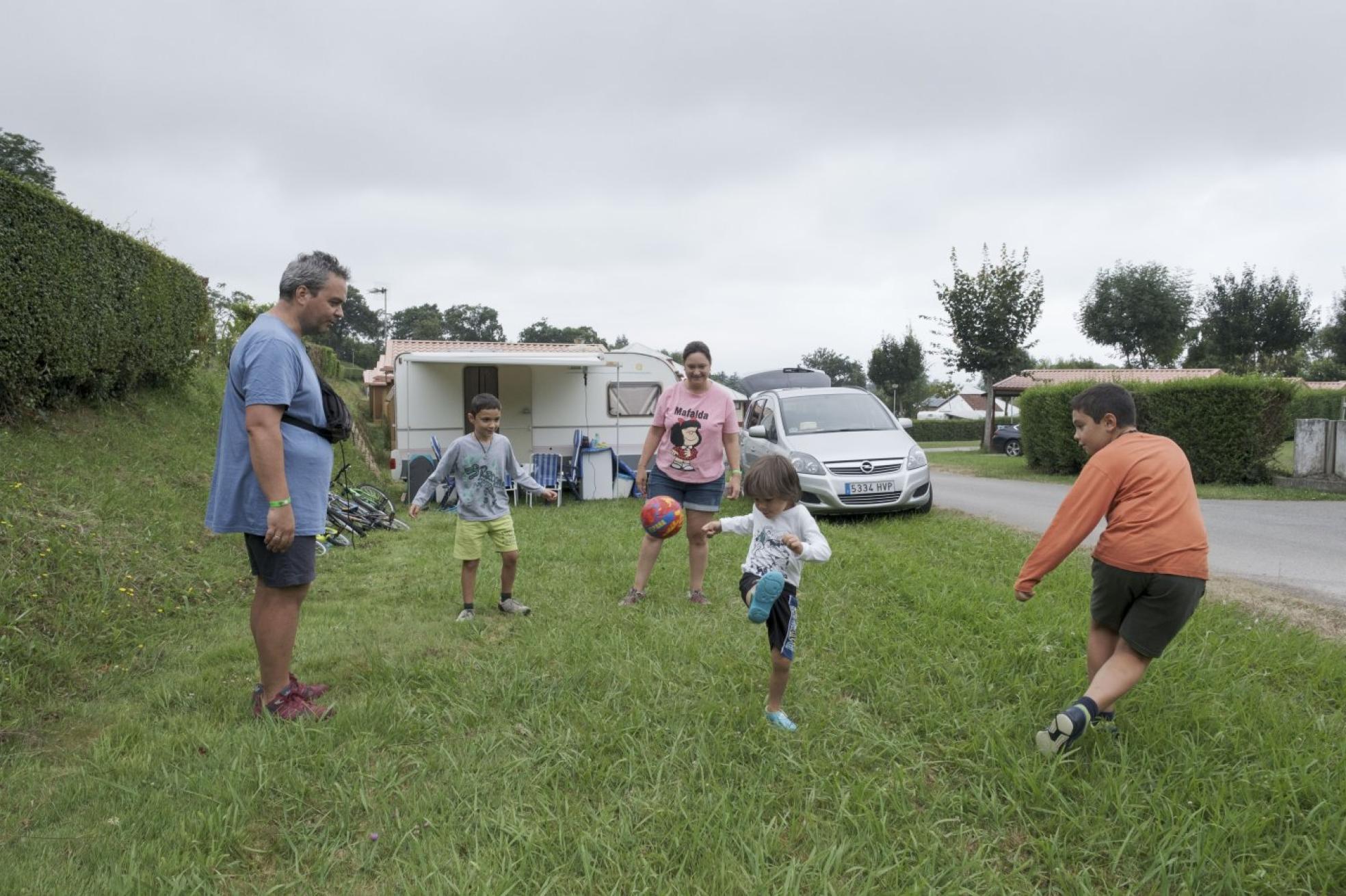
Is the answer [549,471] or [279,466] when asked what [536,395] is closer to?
[549,471]

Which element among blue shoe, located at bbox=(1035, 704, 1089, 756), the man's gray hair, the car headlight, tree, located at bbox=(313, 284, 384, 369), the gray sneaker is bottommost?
the gray sneaker

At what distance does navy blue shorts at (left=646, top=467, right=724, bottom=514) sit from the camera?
5.27m

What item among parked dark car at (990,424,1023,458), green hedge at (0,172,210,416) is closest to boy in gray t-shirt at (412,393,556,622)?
green hedge at (0,172,210,416)

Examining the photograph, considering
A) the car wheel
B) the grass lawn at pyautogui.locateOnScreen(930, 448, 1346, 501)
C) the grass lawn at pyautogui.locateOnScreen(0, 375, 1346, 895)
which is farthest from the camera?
the grass lawn at pyautogui.locateOnScreen(930, 448, 1346, 501)

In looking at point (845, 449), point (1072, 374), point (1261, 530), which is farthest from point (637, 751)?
point (1072, 374)

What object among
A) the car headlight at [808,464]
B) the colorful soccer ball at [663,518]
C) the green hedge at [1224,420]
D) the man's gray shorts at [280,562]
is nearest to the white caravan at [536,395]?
the car headlight at [808,464]

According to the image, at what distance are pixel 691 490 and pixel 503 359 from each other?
23.9ft

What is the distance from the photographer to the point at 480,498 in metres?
5.05

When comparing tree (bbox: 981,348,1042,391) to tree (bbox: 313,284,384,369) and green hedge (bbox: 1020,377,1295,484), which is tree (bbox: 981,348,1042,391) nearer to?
green hedge (bbox: 1020,377,1295,484)

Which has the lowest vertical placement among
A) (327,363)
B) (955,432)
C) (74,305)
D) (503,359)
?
(955,432)

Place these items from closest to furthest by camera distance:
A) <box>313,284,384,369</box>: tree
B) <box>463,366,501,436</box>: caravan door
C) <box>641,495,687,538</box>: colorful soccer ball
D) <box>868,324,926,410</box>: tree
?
1. <box>641,495,687,538</box>: colorful soccer ball
2. <box>463,366,501,436</box>: caravan door
3. <box>868,324,926,410</box>: tree
4. <box>313,284,384,369</box>: tree

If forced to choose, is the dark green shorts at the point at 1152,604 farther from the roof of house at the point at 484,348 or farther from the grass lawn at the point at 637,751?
the roof of house at the point at 484,348

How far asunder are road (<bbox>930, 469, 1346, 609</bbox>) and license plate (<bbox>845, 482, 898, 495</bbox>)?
5.02 ft

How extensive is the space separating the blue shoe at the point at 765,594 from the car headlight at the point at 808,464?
600cm
